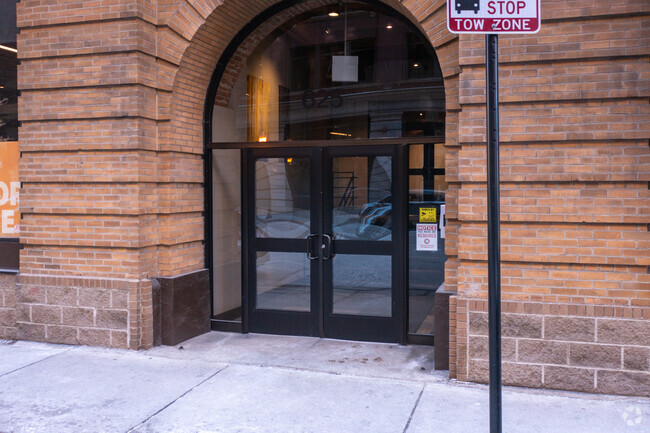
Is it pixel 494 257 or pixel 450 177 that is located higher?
pixel 450 177

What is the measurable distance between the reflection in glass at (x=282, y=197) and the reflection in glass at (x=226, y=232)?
0.36m

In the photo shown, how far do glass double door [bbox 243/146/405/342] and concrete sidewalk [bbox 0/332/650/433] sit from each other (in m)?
0.47

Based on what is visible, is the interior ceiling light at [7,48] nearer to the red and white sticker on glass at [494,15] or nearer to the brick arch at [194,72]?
the brick arch at [194,72]

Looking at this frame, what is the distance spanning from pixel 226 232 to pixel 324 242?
1.38 m

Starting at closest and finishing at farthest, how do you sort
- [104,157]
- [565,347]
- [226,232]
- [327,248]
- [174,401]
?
1. [174,401]
2. [565,347]
3. [104,157]
4. [327,248]
5. [226,232]

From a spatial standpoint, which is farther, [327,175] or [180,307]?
[327,175]

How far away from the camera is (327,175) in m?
7.29

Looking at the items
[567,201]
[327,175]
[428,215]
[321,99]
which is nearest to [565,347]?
[567,201]

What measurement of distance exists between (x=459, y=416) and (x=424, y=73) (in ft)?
12.4

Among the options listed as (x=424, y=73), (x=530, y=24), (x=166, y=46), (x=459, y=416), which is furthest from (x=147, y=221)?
(x=530, y=24)

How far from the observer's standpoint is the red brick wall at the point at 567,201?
206 inches

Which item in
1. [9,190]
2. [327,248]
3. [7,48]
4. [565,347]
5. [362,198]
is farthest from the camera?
[9,190]

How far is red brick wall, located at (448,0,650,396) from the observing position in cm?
523

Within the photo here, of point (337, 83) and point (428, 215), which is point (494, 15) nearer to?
point (428, 215)
